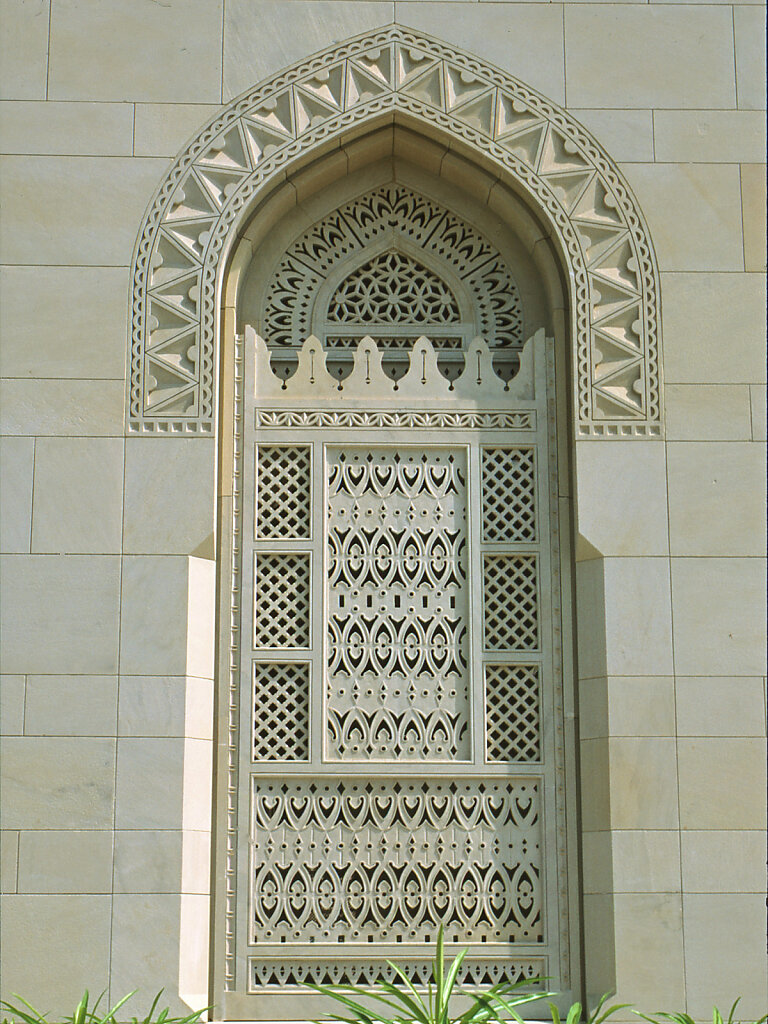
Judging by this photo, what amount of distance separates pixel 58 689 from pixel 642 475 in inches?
131

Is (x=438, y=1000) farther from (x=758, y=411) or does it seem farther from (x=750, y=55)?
(x=750, y=55)

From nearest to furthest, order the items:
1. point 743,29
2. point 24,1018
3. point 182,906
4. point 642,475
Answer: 1. point 24,1018
2. point 182,906
3. point 642,475
4. point 743,29

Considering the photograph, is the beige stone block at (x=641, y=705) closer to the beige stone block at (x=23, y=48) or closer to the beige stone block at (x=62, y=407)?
the beige stone block at (x=62, y=407)

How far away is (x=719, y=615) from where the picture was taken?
23.8ft

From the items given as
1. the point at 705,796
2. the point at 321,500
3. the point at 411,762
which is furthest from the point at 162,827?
the point at 705,796

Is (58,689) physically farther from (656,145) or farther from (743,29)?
(743,29)

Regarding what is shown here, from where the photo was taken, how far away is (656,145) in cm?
779

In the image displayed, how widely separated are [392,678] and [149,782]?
1.41m

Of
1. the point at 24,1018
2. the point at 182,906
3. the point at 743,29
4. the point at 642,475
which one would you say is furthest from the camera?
the point at 743,29

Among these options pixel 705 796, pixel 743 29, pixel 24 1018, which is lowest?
pixel 24 1018

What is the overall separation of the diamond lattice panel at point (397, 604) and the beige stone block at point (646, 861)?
0.97 meters

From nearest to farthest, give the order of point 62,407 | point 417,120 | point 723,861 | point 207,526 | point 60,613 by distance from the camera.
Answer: point 723,861 → point 60,613 → point 207,526 → point 62,407 → point 417,120

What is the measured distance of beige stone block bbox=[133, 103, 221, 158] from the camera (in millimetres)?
7711

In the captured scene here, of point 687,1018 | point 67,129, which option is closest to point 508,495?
point 687,1018
